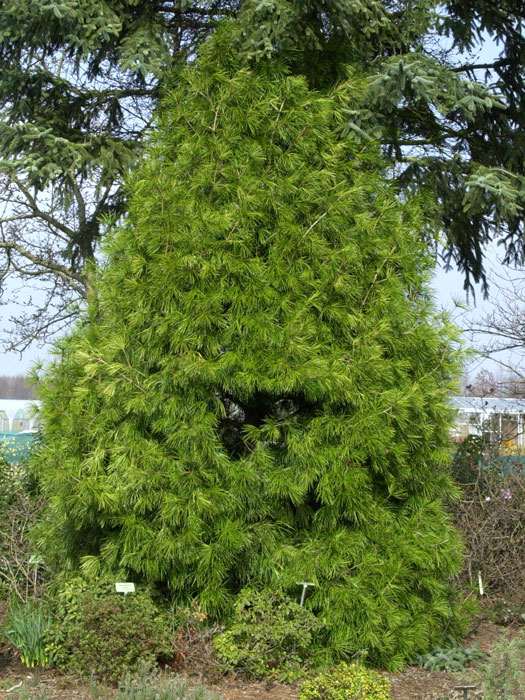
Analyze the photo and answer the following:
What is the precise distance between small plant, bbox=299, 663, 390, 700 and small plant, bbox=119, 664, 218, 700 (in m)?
0.53

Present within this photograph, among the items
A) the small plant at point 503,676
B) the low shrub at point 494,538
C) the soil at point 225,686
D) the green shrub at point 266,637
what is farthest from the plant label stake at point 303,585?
the low shrub at point 494,538

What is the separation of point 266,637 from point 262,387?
1.53m

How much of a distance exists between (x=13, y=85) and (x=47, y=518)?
4.44 metres

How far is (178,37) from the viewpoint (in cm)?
890

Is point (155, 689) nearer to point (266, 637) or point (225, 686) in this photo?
point (225, 686)

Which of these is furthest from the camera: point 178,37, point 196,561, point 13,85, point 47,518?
point 178,37

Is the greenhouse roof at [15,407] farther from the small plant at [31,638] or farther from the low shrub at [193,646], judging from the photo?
the low shrub at [193,646]

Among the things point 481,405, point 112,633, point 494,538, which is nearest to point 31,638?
point 112,633

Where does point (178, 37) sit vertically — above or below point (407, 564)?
above

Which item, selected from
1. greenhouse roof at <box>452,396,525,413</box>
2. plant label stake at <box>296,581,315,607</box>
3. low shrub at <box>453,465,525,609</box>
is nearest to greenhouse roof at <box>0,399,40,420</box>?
plant label stake at <box>296,581,315,607</box>

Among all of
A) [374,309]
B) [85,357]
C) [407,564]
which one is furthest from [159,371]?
[407,564]

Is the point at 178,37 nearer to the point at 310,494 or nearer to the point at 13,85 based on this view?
the point at 13,85

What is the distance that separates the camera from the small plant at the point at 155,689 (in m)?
3.91

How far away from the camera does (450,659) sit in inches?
205
